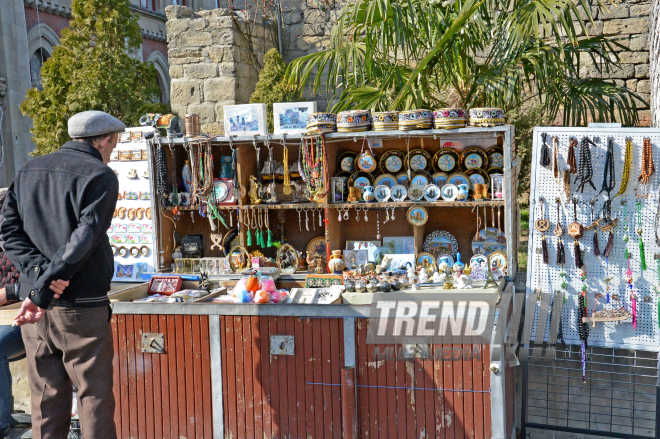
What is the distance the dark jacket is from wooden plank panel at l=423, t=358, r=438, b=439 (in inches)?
63.8

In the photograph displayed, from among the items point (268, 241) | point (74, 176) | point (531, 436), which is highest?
point (74, 176)

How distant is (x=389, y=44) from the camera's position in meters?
5.03

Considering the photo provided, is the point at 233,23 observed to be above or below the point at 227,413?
above

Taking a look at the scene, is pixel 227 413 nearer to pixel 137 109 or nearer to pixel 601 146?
pixel 601 146

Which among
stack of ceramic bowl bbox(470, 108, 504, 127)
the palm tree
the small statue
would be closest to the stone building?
the palm tree

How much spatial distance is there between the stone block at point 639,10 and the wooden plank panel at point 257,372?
21.2ft

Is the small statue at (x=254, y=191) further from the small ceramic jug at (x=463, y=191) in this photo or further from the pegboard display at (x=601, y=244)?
the pegboard display at (x=601, y=244)

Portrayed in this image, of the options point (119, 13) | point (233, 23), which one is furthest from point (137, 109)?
point (233, 23)

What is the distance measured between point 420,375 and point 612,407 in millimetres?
1291

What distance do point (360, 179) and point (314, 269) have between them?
730 millimetres

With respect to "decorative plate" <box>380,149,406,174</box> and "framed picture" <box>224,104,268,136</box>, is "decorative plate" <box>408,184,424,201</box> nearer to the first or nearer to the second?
"decorative plate" <box>380,149,406,174</box>

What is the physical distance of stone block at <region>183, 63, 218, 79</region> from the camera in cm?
767

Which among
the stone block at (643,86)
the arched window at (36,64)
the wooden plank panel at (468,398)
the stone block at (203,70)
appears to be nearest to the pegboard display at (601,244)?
the wooden plank panel at (468,398)

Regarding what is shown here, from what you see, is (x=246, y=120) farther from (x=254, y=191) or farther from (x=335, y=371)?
(x=335, y=371)
